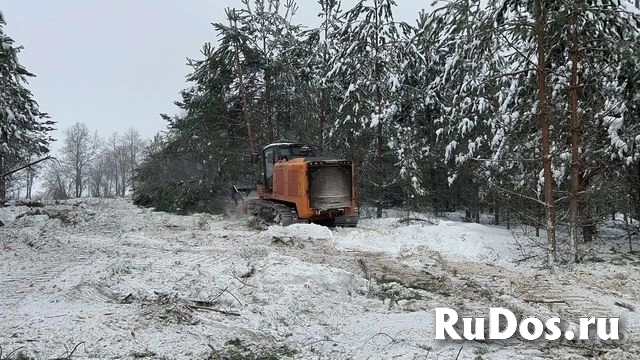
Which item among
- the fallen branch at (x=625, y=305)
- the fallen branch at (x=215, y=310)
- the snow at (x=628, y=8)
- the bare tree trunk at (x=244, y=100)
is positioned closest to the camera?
the fallen branch at (x=215, y=310)

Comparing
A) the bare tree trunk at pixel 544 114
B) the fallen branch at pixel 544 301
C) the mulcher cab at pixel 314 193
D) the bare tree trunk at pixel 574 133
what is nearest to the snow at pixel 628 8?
the bare tree trunk at pixel 574 133

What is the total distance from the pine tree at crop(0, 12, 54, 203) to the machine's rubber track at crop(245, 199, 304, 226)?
29.3ft

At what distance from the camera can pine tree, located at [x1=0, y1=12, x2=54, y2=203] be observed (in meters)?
17.8

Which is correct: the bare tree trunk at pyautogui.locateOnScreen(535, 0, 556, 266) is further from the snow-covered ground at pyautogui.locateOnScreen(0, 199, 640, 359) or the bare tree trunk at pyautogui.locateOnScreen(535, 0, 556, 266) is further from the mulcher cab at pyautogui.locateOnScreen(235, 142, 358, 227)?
the mulcher cab at pyautogui.locateOnScreen(235, 142, 358, 227)

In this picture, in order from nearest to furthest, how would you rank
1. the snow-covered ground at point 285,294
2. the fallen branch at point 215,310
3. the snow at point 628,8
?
the snow-covered ground at point 285,294 → the fallen branch at point 215,310 → the snow at point 628,8

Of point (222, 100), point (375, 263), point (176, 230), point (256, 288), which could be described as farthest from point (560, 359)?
point (222, 100)

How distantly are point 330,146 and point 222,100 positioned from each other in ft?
19.1

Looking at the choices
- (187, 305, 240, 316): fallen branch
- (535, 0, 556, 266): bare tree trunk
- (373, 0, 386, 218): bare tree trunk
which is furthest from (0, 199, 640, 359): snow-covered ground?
(373, 0, 386, 218): bare tree trunk

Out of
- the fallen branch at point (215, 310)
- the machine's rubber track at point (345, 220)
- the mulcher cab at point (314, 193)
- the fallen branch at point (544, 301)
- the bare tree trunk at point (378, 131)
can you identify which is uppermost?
the bare tree trunk at point (378, 131)

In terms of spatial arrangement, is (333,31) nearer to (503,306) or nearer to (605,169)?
(605,169)

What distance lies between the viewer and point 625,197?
1206cm

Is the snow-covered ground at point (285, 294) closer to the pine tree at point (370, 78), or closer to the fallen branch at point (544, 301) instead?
the fallen branch at point (544, 301)

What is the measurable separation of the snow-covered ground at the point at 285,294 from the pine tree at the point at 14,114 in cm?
808

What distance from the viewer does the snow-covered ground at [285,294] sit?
4.88m
